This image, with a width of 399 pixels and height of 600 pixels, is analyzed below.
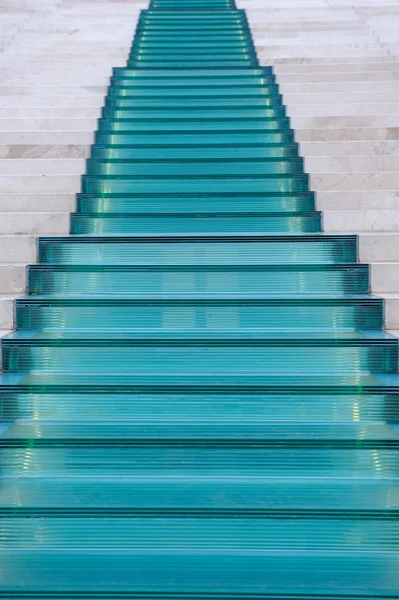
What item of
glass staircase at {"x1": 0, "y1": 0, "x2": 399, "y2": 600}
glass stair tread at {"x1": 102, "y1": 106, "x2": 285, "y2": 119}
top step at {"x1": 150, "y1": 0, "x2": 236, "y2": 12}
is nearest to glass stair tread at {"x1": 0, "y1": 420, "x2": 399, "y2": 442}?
glass staircase at {"x1": 0, "y1": 0, "x2": 399, "y2": 600}

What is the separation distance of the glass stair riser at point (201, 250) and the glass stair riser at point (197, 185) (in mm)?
470

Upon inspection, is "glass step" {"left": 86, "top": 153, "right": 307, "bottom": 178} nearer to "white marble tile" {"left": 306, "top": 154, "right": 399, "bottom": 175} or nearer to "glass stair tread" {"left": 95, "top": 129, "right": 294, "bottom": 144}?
"white marble tile" {"left": 306, "top": 154, "right": 399, "bottom": 175}

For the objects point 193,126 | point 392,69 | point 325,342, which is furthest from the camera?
point 392,69

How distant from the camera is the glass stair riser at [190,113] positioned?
3664 millimetres

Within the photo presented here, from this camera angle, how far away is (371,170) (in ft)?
10.4

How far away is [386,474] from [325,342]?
53 centimetres

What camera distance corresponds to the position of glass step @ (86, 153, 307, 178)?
3.16 meters

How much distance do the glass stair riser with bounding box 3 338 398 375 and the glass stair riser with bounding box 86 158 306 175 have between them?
121cm

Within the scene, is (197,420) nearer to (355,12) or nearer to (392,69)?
(392,69)

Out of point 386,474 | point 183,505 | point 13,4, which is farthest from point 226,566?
point 13,4

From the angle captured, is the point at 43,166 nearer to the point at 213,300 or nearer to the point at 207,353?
the point at 213,300

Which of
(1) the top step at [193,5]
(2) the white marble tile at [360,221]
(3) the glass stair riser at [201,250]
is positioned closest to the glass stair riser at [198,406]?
(3) the glass stair riser at [201,250]

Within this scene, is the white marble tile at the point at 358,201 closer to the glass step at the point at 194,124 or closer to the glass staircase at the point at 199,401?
the glass staircase at the point at 199,401

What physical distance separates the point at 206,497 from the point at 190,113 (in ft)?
8.38
